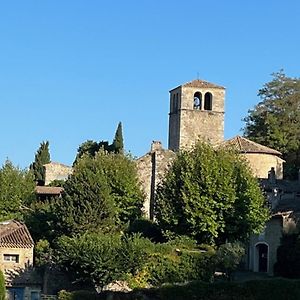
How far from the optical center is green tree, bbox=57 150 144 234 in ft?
145

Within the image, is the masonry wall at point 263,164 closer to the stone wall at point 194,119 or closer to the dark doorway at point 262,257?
the stone wall at point 194,119

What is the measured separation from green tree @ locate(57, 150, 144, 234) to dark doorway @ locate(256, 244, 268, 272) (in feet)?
26.7

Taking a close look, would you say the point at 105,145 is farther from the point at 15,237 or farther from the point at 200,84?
the point at 15,237

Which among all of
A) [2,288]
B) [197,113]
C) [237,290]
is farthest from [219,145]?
[237,290]

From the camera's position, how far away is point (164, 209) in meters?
44.5

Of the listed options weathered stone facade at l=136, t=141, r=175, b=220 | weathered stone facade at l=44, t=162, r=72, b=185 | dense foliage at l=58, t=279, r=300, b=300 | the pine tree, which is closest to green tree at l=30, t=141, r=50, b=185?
weathered stone facade at l=44, t=162, r=72, b=185

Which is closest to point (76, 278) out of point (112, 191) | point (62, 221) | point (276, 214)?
point (62, 221)

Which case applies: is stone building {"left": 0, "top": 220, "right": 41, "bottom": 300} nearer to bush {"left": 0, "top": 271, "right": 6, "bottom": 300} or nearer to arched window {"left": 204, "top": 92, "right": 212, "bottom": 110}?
bush {"left": 0, "top": 271, "right": 6, "bottom": 300}

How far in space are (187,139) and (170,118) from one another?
12.5 ft

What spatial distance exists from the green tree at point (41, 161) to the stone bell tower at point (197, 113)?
1997 centimetres

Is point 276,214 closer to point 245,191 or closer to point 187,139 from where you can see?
point 245,191

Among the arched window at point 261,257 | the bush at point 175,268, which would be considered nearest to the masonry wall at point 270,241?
the arched window at point 261,257

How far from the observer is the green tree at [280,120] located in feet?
225

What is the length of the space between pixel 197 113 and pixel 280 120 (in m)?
7.74
